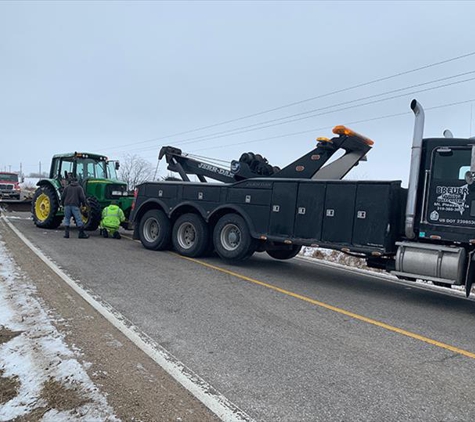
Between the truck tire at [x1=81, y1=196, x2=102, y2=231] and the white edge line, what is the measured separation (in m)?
8.67

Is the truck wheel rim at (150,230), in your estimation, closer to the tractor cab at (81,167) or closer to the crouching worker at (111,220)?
the crouching worker at (111,220)

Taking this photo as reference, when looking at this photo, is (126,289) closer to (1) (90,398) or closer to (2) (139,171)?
(1) (90,398)

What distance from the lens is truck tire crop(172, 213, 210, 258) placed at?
33.7ft

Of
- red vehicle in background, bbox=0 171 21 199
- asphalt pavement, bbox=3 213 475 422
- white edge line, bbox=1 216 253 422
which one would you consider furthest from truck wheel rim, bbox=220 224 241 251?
red vehicle in background, bbox=0 171 21 199

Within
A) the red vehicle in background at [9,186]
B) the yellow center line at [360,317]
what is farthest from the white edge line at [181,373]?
the red vehicle in background at [9,186]

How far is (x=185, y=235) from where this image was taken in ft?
35.8

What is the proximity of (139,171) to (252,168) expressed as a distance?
51.4 meters

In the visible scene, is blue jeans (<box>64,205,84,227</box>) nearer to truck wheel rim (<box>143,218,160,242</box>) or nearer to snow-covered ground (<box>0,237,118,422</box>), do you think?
truck wheel rim (<box>143,218,160,242</box>)

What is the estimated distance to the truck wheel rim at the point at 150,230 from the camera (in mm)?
11516

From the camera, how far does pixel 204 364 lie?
160 inches

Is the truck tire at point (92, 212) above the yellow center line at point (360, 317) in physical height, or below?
above

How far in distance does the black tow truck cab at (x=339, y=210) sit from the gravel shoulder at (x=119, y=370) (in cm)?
427

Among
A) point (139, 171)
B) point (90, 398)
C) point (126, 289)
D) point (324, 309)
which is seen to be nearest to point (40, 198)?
point (126, 289)

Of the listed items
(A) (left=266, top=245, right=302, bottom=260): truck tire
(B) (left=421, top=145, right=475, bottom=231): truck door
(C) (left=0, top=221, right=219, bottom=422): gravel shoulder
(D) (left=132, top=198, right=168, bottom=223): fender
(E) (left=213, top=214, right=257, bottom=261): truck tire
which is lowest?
(C) (left=0, top=221, right=219, bottom=422): gravel shoulder
